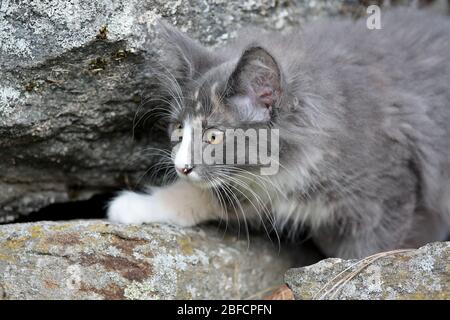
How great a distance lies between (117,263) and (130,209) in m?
0.46

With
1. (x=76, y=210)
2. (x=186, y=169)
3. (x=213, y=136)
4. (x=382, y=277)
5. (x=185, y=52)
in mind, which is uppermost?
(x=185, y=52)

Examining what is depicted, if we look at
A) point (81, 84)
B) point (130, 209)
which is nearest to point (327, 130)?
point (130, 209)

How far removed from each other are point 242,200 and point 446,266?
1.05 m

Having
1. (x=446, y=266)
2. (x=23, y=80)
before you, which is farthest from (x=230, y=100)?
(x=446, y=266)

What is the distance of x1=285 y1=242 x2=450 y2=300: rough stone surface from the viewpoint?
2379 mm

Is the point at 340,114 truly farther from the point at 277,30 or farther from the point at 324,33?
the point at 277,30

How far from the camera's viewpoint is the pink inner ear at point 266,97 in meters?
2.62

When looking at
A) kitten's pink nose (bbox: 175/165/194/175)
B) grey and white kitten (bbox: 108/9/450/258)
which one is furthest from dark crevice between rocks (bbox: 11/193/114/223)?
kitten's pink nose (bbox: 175/165/194/175)

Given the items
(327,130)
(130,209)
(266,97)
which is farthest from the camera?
(130,209)

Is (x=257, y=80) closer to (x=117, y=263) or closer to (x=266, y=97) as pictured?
(x=266, y=97)

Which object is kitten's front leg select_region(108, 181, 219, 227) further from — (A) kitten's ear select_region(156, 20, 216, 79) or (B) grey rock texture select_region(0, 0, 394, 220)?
(A) kitten's ear select_region(156, 20, 216, 79)

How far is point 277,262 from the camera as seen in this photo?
3.41 meters

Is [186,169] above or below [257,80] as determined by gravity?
below

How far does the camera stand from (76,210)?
11.8 feet
